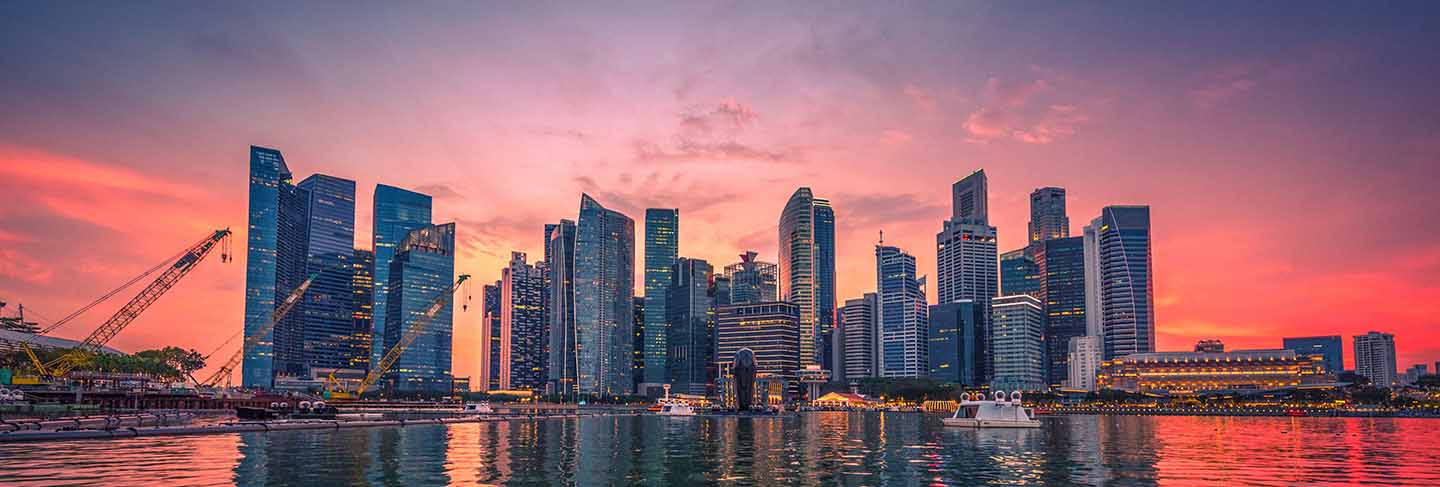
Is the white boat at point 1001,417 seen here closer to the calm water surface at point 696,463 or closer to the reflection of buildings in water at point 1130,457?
the reflection of buildings in water at point 1130,457

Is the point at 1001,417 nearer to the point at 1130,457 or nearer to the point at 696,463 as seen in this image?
the point at 1130,457

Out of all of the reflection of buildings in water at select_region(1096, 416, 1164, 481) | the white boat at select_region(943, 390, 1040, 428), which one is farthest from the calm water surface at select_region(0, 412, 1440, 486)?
the white boat at select_region(943, 390, 1040, 428)

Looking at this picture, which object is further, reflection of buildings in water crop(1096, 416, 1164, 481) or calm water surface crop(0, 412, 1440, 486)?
reflection of buildings in water crop(1096, 416, 1164, 481)

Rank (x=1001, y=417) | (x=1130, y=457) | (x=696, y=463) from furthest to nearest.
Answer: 1. (x=1001, y=417)
2. (x=1130, y=457)
3. (x=696, y=463)

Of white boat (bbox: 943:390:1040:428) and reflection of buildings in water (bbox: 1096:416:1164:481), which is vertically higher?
reflection of buildings in water (bbox: 1096:416:1164:481)

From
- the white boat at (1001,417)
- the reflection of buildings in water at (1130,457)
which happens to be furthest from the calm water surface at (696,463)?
the white boat at (1001,417)

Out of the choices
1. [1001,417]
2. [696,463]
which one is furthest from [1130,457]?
[1001,417]

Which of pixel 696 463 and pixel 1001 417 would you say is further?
pixel 1001 417

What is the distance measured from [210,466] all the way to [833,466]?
50132mm

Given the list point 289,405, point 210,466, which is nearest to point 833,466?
point 210,466

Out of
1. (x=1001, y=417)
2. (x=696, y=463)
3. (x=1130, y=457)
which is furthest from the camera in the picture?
(x=1001, y=417)

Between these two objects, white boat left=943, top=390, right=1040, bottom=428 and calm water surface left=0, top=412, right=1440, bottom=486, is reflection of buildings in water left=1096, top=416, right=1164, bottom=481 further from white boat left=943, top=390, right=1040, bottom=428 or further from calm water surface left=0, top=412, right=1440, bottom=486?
white boat left=943, top=390, right=1040, bottom=428

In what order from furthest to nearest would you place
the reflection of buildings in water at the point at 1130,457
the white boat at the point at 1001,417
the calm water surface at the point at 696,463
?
the white boat at the point at 1001,417 < the reflection of buildings in water at the point at 1130,457 < the calm water surface at the point at 696,463

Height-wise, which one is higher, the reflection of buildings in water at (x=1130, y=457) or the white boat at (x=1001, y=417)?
the reflection of buildings in water at (x=1130, y=457)
